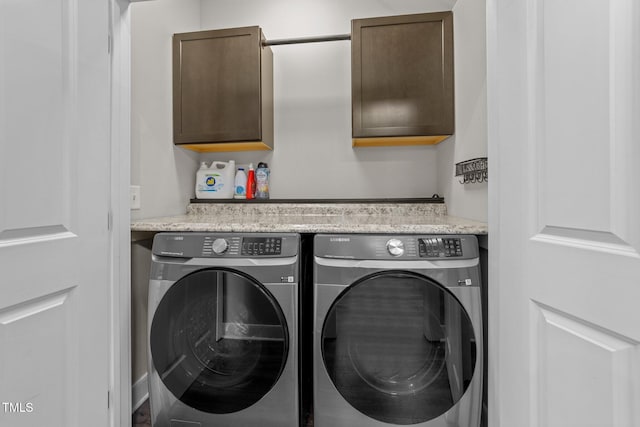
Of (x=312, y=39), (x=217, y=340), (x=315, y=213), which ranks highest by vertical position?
(x=312, y=39)

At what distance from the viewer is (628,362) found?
25.7 inches

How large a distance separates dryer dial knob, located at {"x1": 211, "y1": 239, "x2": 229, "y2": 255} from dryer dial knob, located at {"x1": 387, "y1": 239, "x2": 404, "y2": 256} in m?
0.72

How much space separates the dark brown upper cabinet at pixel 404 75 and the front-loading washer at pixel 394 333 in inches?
32.9

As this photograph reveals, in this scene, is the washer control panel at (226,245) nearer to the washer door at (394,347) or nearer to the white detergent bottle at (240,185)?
the washer door at (394,347)

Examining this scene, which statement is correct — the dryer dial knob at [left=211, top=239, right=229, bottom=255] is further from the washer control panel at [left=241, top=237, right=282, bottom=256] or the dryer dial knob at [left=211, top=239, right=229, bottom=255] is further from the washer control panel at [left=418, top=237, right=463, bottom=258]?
the washer control panel at [left=418, top=237, right=463, bottom=258]

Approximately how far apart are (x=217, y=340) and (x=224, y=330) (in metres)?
0.06

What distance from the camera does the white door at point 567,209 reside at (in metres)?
0.65

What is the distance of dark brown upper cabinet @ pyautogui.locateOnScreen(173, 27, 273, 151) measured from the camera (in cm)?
188

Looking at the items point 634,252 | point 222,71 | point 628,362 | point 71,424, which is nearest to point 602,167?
point 634,252

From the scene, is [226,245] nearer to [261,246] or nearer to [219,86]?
[261,246]

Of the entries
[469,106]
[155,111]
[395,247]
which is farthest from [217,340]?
[469,106]

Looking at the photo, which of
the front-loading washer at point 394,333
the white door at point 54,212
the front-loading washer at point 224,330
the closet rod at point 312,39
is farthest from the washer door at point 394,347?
the closet rod at point 312,39

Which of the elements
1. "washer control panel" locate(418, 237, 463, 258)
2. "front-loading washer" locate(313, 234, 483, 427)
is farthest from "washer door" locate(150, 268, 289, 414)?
"washer control panel" locate(418, 237, 463, 258)

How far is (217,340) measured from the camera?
1395 mm
